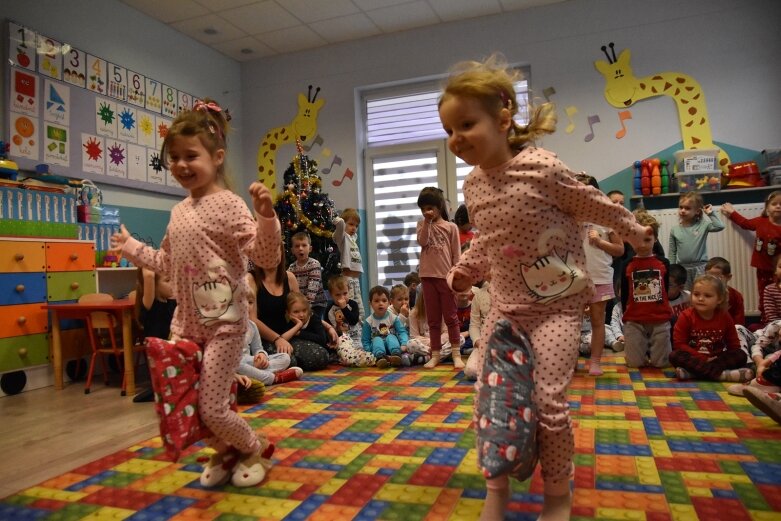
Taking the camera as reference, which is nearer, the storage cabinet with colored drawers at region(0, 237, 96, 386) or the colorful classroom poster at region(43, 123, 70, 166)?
the storage cabinet with colored drawers at region(0, 237, 96, 386)

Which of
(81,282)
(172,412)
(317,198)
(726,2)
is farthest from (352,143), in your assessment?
(172,412)

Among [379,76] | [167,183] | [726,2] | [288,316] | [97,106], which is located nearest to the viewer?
[288,316]

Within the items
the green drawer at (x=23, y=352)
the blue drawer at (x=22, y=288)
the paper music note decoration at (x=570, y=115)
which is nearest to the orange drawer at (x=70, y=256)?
the blue drawer at (x=22, y=288)

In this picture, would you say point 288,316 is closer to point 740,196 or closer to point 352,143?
point 352,143

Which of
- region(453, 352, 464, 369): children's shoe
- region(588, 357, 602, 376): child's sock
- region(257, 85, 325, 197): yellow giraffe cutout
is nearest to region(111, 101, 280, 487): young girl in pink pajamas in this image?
region(453, 352, 464, 369): children's shoe

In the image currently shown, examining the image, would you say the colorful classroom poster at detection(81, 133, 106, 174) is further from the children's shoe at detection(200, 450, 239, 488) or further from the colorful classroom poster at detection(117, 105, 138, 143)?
the children's shoe at detection(200, 450, 239, 488)

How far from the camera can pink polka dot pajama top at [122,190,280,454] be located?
1748 mm

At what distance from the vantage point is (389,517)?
155cm

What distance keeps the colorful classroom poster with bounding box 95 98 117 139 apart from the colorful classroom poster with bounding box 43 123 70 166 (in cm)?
35

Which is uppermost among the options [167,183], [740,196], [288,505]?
[167,183]

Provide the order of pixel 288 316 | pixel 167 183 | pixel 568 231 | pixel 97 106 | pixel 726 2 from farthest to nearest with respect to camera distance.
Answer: pixel 167 183
pixel 726 2
pixel 97 106
pixel 288 316
pixel 568 231

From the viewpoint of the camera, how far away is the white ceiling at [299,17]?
5559 mm

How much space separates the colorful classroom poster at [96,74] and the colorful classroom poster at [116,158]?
0.44 m

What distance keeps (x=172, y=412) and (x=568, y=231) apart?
1.24 metres
